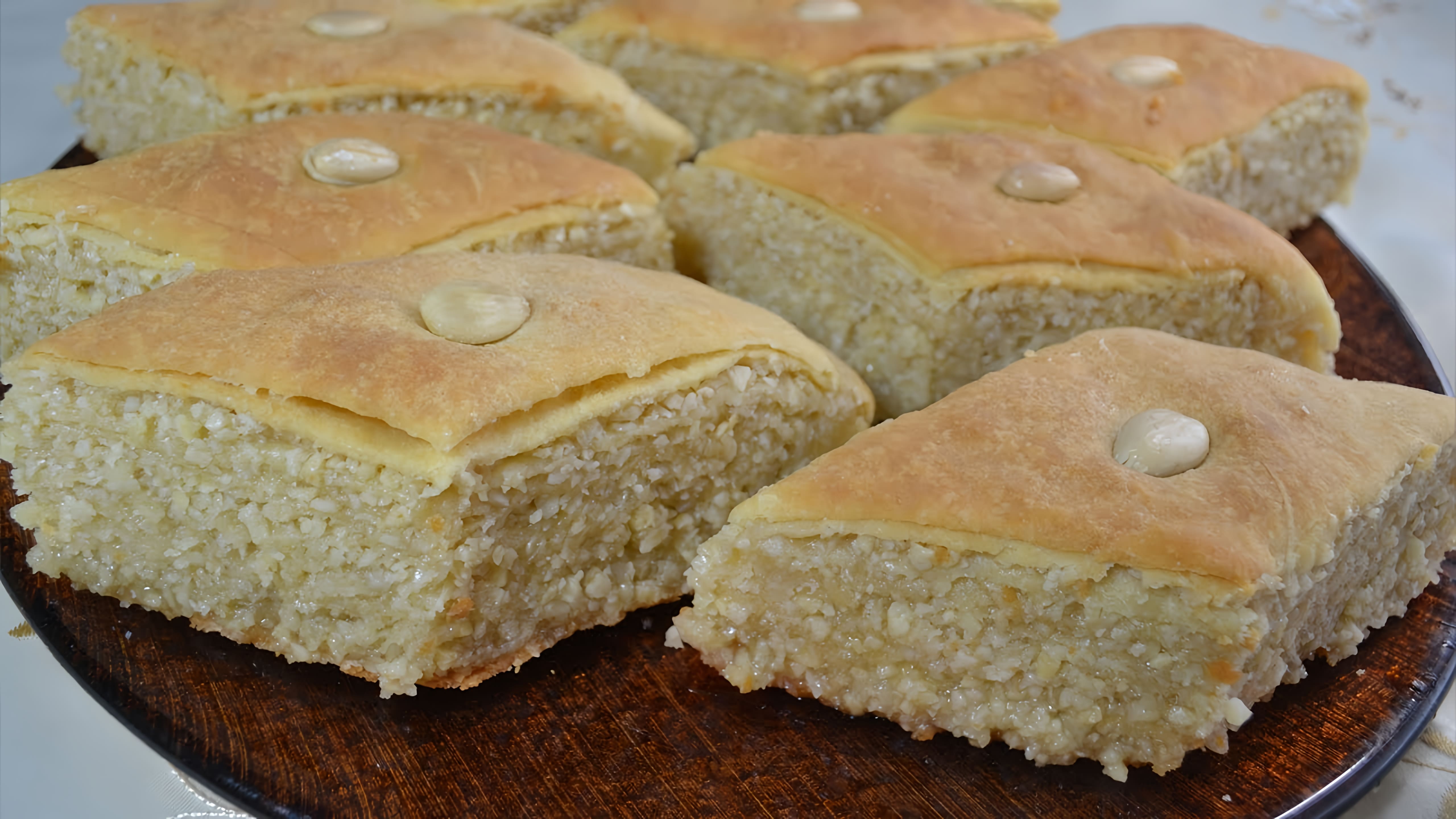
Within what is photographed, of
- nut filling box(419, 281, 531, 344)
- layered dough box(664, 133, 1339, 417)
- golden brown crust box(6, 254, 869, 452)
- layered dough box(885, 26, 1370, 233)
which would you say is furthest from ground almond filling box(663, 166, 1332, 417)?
nut filling box(419, 281, 531, 344)

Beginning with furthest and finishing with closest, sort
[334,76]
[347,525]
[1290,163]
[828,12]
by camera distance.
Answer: [828,12] → [1290,163] → [334,76] → [347,525]

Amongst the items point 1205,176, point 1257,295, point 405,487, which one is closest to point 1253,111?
point 1205,176

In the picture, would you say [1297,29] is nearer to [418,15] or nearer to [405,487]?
[418,15]

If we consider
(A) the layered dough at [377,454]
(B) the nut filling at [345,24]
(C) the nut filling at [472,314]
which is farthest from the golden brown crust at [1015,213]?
(B) the nut filling at [345,24]

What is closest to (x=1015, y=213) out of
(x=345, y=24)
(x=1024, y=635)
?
(x=1024, y=635)

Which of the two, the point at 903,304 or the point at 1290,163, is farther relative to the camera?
the point at 1290,163

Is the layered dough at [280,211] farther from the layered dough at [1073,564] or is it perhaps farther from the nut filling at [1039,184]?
the layered dough at [1073,564]

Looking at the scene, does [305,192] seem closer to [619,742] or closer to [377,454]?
[377,454]
